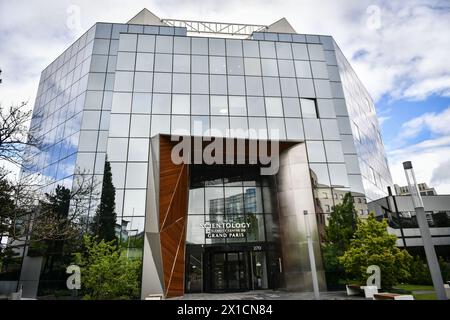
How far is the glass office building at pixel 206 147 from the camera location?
65.6ft

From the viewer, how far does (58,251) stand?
2023 centimetres

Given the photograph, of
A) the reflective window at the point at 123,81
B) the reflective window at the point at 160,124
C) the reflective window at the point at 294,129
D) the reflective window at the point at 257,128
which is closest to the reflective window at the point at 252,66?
the reflective window at the point at 257,128

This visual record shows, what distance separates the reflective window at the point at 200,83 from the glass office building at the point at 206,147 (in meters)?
0.09

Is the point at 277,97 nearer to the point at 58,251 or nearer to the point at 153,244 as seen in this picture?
the point at 153,244

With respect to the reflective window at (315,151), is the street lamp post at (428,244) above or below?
below

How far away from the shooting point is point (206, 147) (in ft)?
72.2

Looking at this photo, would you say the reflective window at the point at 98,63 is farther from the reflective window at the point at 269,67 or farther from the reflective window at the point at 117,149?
the reflective window at the point at 269,67

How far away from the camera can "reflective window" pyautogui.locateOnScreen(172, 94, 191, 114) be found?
22.5 meters

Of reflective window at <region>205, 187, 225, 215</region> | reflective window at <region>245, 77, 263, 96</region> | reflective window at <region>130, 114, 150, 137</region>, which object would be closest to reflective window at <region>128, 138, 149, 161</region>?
reflective window at <region>130, 114, 150, 137</region>

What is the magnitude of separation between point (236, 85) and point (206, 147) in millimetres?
6671

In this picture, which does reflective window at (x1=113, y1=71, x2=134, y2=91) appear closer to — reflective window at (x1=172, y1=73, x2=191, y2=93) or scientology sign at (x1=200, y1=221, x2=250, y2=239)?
reflective window at (x1=172, y1=73, x2=191, y2=93)

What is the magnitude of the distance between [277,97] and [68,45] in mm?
24515

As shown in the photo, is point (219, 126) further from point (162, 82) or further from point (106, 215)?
point (106, 215)
